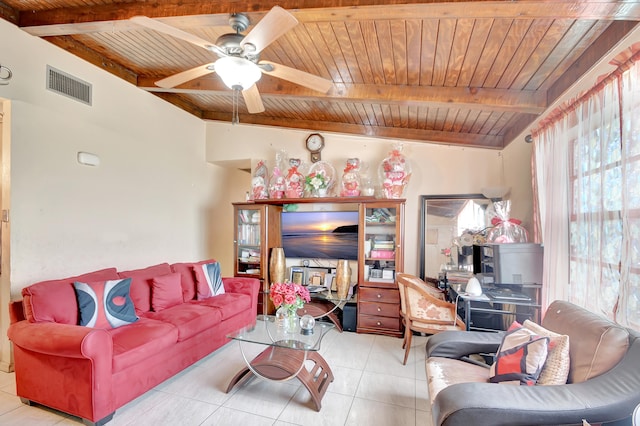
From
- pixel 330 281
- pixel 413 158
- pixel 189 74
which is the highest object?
pixel 189 74

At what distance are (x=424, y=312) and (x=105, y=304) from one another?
9.26ft

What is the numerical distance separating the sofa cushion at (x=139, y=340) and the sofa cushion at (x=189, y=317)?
0.08m

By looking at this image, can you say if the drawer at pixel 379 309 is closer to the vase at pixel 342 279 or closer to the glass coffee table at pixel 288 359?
the vase at pixel 342 279

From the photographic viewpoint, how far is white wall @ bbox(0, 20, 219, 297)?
2.72 metres

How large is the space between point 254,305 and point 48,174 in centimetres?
248

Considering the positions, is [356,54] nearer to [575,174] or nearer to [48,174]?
[575,174]

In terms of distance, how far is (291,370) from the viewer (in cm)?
224

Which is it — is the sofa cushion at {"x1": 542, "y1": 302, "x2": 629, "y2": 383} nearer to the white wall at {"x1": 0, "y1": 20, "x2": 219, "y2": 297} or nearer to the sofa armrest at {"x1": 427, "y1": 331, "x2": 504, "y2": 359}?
the sofa armrest at {"x1": 427, "y1": 331, "x2": 504, "y2": 359}

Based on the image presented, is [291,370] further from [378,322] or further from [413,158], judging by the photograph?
[413,158]

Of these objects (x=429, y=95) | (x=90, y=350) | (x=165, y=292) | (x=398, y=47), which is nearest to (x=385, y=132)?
(x=429, y=95)

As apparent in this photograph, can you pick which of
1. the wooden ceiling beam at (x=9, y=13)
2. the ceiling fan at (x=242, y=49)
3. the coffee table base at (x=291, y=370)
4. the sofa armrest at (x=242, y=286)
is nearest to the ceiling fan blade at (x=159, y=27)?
the ceiling fan at (x=242, y=49)

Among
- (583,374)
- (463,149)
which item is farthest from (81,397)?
(463,149)

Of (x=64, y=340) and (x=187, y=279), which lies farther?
(x=187, y=279)

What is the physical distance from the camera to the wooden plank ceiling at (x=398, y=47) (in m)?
1.80
